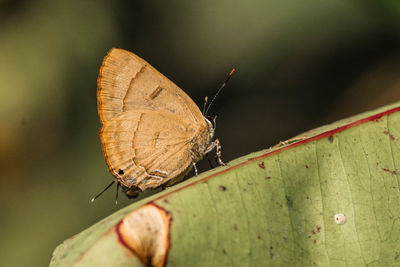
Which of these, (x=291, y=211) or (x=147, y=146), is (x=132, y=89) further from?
(x=291, y=211)

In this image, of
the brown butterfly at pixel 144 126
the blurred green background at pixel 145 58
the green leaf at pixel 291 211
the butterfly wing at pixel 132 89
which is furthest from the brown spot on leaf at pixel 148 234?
the blurred green background at pixel 145 58

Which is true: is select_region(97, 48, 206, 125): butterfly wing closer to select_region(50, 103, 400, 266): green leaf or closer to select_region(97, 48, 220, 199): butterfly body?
select_region(97, 48, 220, 199): butterfly body

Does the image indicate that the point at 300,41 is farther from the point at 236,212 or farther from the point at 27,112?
the point at 236,212

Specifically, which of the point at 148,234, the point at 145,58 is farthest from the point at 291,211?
the point at 145,58

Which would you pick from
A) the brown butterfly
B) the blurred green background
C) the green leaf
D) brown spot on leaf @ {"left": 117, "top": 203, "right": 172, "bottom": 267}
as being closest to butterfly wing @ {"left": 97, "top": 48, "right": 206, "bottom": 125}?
the brown butterfly

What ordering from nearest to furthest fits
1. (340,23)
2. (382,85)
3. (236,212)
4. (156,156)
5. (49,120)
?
(236,212)
(156,156)
(382,85)
(340,23)
(49,120)

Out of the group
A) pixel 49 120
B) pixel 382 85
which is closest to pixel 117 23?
pixel 49 120

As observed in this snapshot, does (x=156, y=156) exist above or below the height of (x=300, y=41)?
below
